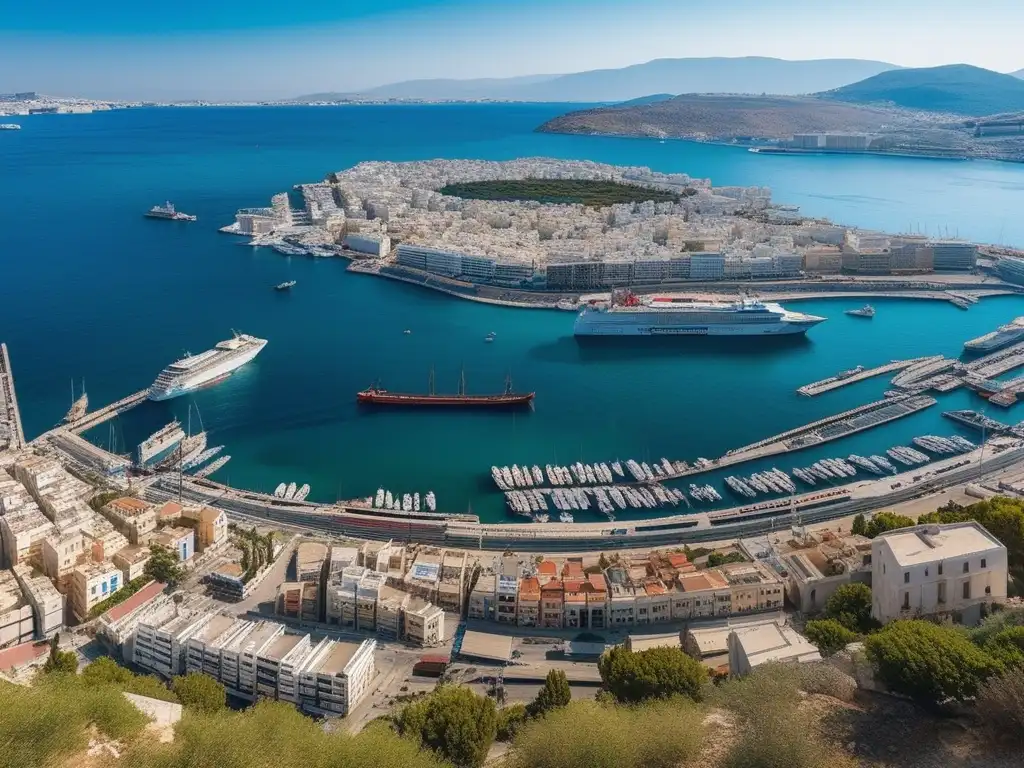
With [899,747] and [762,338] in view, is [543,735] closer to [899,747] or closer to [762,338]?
[899,747]

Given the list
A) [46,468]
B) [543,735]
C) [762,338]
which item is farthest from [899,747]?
[762,338]

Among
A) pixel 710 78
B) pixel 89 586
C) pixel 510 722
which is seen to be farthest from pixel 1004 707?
pixel 710 78

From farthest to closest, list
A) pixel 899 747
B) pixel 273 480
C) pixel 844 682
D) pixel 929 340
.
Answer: pixel 929 340 < pixel 273 480 < pixel 844 682 < pixel 899 747

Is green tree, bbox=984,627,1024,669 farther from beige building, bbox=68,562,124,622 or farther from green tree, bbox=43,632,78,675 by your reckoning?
beige building, bbox=68,562,124,622

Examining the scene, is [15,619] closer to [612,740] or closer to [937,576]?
[612,740]

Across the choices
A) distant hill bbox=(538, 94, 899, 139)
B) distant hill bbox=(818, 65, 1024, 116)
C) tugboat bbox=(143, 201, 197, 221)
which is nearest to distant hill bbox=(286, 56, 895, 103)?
distant hill bbox=(818, 65, 1024, 116)

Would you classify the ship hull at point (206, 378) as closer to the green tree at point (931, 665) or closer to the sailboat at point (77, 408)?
the sailboat at point (77, 408)
